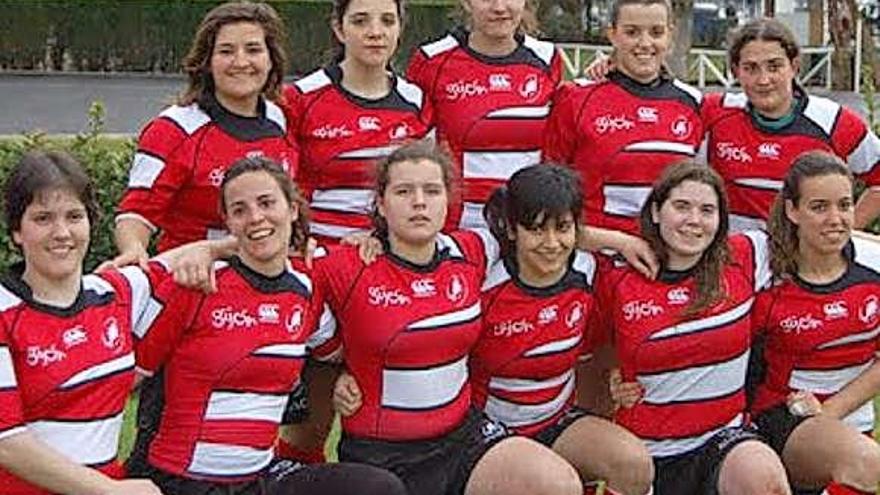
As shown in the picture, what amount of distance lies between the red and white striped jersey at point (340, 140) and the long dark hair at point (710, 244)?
863 mm

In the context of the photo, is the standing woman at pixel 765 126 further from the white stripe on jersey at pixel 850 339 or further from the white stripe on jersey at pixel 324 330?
the white stripe on jersey at pixel 324 330

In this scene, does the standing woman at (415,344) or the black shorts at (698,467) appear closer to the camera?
the standing woman at (415,344)

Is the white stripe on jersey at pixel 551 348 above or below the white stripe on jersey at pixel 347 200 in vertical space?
below

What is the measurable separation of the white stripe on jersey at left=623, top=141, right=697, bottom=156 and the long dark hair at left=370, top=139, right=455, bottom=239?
80cm

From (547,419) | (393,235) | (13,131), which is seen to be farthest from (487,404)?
(13,131)

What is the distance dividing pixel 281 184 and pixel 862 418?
223 cm

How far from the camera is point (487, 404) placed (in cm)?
534

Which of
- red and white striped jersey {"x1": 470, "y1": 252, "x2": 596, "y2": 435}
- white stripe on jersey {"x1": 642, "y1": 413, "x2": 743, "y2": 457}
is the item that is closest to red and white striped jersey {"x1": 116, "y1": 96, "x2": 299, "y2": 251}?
red and white striped jersey {"x1": 470, "y1": 252, "x2": 596, "y2": 435}

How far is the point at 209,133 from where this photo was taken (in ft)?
17.3

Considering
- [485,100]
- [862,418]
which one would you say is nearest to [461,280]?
[485,100]

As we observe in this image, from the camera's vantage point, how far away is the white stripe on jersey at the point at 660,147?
5.66 meters

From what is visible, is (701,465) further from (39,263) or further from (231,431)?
(39,263)

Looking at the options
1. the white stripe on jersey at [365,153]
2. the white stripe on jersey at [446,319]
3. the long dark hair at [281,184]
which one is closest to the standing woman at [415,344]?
the white stripe on jersey at [446,319]

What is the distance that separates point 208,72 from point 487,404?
4.68 ft
